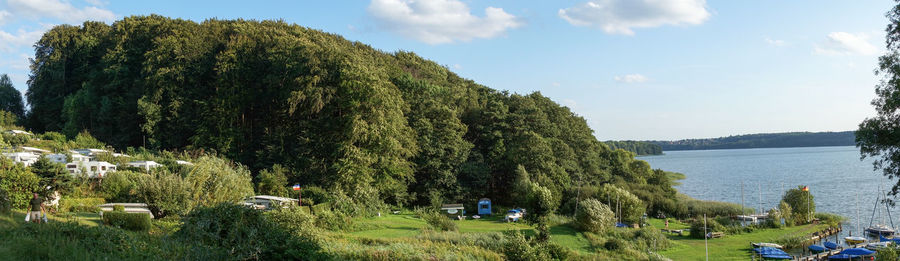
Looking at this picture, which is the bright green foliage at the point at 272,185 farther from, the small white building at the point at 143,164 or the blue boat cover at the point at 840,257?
the blue boat cover at the point at 840,257

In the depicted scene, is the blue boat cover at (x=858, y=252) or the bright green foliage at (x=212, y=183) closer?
the bright green foliage at (x=212, y=183)

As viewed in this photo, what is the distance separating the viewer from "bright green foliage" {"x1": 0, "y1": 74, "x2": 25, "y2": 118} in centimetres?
6444

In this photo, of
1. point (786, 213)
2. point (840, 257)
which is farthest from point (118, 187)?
point (786, 213)

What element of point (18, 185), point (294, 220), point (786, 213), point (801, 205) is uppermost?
point (18, 185)

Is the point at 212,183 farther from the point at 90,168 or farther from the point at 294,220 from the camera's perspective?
the point at 90,168

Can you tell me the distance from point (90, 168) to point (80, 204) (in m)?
7.66

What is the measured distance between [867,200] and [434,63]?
178 ft

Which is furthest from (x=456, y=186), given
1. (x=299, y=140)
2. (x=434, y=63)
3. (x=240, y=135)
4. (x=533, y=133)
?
(x=434, y=63)

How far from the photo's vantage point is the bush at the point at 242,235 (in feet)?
48.6

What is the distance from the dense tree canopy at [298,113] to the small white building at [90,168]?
11158mm

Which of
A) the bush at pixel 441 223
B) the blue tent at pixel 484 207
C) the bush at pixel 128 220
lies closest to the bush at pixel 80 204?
the bush at pixel 128 220

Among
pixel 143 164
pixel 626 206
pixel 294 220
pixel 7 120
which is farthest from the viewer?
pixel 7 120

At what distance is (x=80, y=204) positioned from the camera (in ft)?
80.3

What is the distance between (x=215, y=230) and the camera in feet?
51.3
